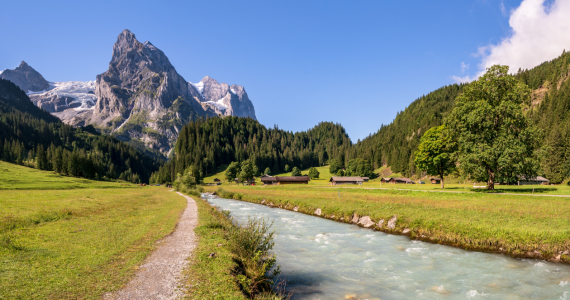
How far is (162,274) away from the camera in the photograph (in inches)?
434

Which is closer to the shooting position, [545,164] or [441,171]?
[441,171]

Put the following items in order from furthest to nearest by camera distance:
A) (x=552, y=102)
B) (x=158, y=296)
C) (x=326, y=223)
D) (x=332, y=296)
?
1. (x=552, y=102)
2. (x=326, y=223)
3. (x=332, y=296)
4. (x=158, y=296)

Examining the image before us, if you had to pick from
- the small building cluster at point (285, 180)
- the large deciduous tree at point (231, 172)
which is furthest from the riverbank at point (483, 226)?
the large deciduous tree at point (231, 172)

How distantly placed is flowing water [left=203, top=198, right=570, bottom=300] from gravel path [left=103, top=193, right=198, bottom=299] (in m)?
5.42

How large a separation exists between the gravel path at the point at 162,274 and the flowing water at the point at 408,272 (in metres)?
5.42

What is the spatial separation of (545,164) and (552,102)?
7226 centimetres

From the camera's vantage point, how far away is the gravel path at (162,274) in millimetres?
9031

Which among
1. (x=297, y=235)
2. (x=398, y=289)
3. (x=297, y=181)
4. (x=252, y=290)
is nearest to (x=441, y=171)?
(x=297, y=235)

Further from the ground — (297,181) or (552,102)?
(552,102)

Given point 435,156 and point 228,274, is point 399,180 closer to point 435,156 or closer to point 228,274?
point 435,156

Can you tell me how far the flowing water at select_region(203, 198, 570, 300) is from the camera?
12125 millimetres

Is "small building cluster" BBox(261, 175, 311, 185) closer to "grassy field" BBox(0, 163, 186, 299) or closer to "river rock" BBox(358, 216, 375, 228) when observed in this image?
"river rock" BBox(358, 216, 375, 228)

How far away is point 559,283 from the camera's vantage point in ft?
41.9

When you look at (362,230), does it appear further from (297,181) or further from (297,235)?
(297,181)
